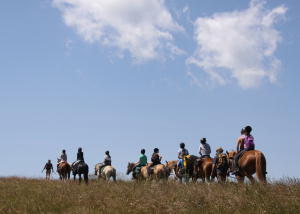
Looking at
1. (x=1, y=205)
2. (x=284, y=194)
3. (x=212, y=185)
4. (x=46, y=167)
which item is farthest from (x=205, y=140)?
(x=46, y=167)

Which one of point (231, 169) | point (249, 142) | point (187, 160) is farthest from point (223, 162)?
point (187, 160)

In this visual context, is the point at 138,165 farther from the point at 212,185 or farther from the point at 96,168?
the point at 212,185

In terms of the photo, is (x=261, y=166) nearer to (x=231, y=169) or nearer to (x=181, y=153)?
(x=231, y=169)

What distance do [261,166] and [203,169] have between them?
164 inches

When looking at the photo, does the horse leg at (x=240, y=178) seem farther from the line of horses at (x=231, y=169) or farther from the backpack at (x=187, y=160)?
the backpack at (x=187, y=160)

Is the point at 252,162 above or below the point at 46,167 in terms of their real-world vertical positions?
below

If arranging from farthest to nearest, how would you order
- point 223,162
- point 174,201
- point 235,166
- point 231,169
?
point 223,162, point 231,169, point 235,166, point 174,201

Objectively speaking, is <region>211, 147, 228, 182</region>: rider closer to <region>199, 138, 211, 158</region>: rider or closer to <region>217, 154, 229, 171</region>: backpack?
<region>217, 154, 229, 171</region>: backpack

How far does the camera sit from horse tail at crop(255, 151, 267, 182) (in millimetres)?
9633

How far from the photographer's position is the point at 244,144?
35.9 feet

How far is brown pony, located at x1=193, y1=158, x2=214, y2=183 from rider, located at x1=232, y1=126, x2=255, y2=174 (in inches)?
102

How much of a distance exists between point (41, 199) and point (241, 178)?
7.67 metres

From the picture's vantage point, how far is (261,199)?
737 centimetres

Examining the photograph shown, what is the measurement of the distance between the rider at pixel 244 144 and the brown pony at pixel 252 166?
20 cm
